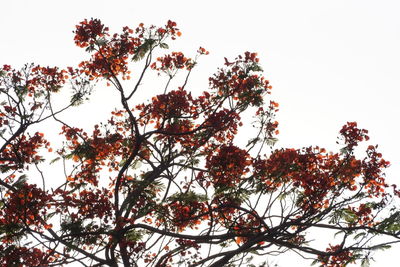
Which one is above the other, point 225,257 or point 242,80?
point 242,80

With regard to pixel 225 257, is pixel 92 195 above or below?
above

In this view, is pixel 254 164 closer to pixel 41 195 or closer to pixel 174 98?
pixel 174 98

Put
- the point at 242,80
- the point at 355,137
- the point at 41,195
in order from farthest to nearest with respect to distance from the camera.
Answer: the point at 242,80 → the point at 355,137 → the point at 41,195

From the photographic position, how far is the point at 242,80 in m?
8.83

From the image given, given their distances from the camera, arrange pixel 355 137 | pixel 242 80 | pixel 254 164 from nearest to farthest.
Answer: pixel 355 137 → pixel 254 164 → pixel 242 80

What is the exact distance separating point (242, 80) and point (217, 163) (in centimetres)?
234

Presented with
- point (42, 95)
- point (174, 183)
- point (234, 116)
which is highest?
point (42, 95)

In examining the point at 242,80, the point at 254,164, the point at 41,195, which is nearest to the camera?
the point at 41,195

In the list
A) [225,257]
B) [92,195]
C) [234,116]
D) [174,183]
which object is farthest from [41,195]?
[234,116]

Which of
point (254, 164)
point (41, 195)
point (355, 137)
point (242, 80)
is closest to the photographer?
point (41, 195)

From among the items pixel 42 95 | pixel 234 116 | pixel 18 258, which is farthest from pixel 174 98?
pixel 18 258

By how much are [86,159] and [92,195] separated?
5.26ft

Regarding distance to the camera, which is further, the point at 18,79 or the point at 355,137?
the point at 18,79

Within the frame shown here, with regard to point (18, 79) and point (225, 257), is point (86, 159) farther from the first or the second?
point (225, 257)
